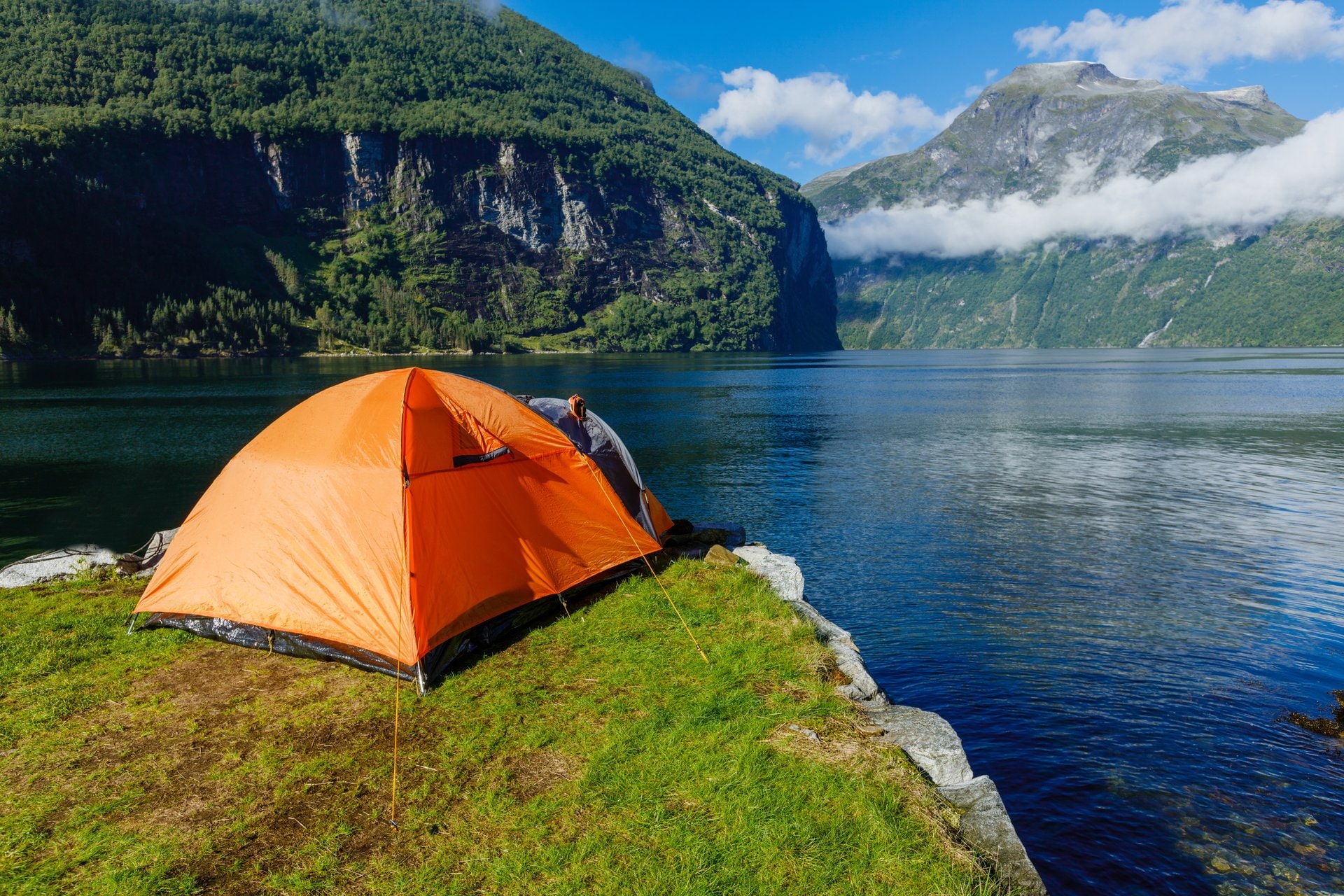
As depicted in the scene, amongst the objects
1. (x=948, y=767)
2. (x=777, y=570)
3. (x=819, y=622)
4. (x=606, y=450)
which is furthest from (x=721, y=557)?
(x=948, y=767)

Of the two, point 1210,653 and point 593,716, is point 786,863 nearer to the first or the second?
point 593,716

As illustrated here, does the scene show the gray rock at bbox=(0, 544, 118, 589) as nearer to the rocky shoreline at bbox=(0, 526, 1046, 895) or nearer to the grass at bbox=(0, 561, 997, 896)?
the rocky shoreline at bbox=(0, 526, 1046, 895)

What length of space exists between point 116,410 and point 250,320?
392ft

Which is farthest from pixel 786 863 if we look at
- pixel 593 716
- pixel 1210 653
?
pixel 1210 653

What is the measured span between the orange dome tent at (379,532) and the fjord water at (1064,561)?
6608 mm

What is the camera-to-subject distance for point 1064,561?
19594 millimetres

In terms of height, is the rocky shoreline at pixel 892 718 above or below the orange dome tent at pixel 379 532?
below

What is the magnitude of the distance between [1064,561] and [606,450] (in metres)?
13.3

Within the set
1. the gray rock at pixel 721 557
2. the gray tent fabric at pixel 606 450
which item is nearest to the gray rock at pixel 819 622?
the gray rock at pixel 721 557

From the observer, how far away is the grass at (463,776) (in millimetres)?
5711

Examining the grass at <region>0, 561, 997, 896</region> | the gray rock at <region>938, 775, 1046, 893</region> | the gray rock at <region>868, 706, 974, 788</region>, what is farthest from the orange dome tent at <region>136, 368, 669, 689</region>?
the gray rock at <region>938, 775, 1046, 893</region>

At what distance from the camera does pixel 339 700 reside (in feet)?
27.7

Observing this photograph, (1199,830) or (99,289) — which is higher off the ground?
(99,289)

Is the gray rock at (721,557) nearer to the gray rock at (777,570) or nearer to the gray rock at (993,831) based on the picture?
the gray rock at (777,570)
